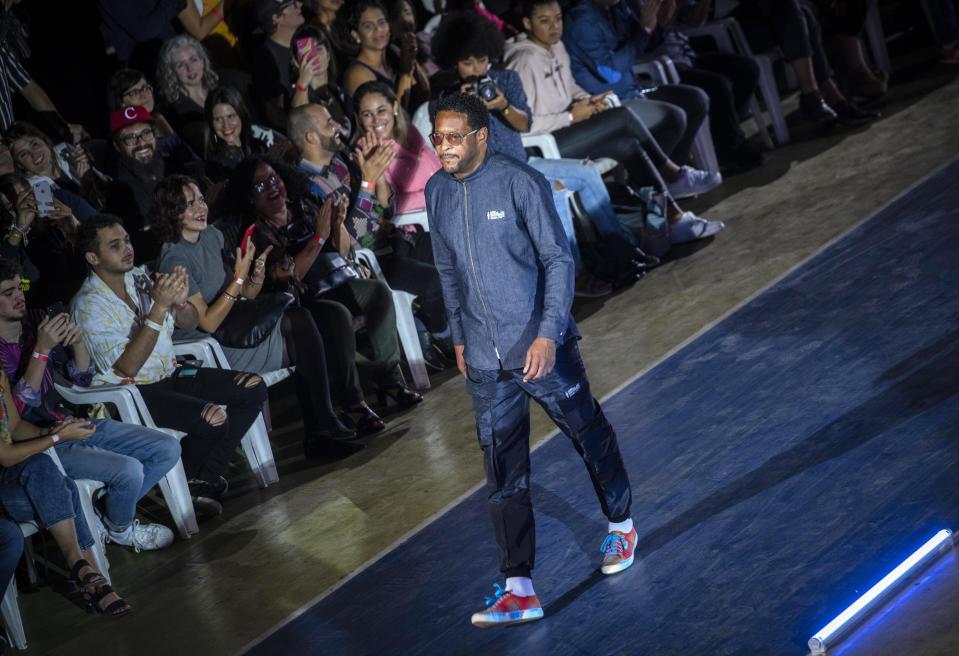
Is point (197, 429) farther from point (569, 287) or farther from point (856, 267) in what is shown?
point (856, 267)

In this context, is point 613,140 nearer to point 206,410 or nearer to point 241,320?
point 241,320

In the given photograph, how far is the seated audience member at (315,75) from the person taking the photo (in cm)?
702

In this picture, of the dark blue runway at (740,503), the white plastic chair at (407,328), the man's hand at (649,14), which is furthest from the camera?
the man's hand at (649,14)

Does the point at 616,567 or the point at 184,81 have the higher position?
the point at 184,81

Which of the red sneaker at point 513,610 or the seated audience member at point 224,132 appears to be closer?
the red sneaker at point 513,610

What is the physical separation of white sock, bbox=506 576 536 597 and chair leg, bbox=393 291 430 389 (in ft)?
8.45

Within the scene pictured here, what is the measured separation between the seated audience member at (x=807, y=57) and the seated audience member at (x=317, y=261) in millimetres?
4047

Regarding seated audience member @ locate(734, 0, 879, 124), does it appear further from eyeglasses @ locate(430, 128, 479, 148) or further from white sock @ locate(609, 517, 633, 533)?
eyeglasses @ locate(430, 128, 479, 148)

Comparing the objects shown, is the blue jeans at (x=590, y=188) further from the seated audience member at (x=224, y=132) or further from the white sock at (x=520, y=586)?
the white sock at (x=520, y=586)

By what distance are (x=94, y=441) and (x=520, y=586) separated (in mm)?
2191

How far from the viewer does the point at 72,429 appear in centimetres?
490

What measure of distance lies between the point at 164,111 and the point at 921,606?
204 inches

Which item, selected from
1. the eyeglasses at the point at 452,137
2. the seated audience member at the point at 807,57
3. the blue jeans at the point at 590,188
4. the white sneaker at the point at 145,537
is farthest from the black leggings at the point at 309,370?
the seated audience member at the point at 807,57

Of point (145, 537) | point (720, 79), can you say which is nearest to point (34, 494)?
point (145, 537)
